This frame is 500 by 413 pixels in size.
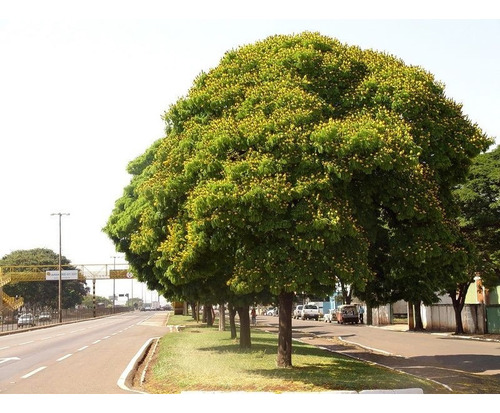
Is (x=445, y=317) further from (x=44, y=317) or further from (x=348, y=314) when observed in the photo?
(x=44, y=317)

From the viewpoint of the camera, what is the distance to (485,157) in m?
32.7

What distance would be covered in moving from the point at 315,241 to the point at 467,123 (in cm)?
585

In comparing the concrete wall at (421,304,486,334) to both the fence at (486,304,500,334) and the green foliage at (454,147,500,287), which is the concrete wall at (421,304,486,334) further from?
the green foliage at (454,147,500,287)

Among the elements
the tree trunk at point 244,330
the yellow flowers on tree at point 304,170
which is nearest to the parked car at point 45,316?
the tree trunk at point 244,330

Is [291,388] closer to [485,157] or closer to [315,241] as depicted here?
[315,241]

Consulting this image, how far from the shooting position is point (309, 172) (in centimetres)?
1443

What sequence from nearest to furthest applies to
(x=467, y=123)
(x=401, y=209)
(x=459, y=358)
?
(x=401, y=209)
(x=467, y=123)
(x=459, y=358)

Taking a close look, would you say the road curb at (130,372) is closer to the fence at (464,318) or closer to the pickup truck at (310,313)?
the fence at (464,318)

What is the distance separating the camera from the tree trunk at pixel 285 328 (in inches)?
690

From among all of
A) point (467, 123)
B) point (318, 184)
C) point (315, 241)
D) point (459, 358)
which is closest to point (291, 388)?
point (315, 241)

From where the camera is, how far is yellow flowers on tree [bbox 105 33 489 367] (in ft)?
46.4

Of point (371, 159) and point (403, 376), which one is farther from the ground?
point (371, 159)

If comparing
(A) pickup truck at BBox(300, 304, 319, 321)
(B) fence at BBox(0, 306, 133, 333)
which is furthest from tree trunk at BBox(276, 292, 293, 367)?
(A) pickup truck at BBox(300, 304, 319, 321)

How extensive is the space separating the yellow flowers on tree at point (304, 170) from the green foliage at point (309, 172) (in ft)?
0.11
